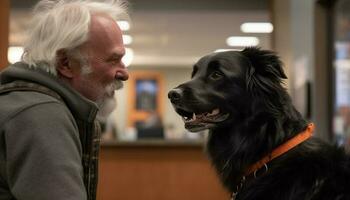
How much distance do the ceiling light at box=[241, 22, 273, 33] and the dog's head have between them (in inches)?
196

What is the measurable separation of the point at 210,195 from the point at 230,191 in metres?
3.22

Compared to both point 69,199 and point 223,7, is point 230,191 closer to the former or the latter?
point 69,199

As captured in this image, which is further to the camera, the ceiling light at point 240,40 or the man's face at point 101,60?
the ceiling light at point 240,40

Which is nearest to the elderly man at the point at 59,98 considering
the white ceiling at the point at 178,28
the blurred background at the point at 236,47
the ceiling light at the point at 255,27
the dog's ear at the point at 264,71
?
the dog's ear at the point at 264,71

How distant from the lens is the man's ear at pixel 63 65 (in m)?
1.66

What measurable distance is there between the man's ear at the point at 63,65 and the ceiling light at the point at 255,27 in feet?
16.9

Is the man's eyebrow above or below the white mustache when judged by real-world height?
above

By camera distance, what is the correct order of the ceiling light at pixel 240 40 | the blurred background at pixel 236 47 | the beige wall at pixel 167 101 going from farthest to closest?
the beige wall at pixel 167 101
the ceiling light at pixel 240 40
the blurred background at pixel 236 47

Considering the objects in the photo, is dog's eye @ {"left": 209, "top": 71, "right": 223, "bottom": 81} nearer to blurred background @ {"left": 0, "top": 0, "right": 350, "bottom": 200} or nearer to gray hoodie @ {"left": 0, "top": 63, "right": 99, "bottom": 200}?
gray hoodie @ {"left": 0, "top": 63, "right": 99, "bottom": 200}

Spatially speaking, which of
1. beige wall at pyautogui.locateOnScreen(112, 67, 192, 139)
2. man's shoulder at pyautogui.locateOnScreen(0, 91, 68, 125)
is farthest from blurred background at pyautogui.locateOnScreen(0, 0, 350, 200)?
beige wall at pyautogui.locateOnScreen(112, 67, 192, 139)

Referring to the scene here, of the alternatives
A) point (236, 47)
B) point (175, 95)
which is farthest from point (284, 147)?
point (236, 47)

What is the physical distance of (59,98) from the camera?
61.3 inches

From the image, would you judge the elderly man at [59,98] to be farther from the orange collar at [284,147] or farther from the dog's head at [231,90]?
the orange collar at [284,147]

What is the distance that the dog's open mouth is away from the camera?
172 centimetres
